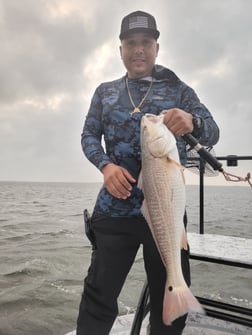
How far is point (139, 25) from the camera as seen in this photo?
8.13 ft

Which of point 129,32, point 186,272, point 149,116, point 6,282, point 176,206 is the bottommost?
point 6,282

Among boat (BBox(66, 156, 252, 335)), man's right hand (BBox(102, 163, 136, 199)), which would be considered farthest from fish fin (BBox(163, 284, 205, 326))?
boat (BBox(66, 156, 252, 335))

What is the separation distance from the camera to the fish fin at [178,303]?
6.23 feet

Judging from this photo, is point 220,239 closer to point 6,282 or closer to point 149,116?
point 149,116

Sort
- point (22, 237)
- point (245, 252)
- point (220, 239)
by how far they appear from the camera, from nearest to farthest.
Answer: point (245, 252)
point (220, 239)
point (22, 237)

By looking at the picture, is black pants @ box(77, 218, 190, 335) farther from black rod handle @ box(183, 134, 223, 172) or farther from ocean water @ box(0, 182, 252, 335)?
ocean water @ box(0, 182, 252, 335)

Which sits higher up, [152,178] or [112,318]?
[152,178]

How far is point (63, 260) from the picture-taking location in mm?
10391

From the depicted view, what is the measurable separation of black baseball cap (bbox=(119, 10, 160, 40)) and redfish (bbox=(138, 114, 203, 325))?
0.84 meters

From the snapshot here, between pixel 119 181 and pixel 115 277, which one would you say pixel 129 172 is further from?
pixel 115 277

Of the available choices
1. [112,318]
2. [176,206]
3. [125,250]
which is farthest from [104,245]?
[176,206]

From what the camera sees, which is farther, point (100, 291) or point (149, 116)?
point (100, 291)

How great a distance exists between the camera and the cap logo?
2.48m

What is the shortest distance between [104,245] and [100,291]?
32 centimetres
